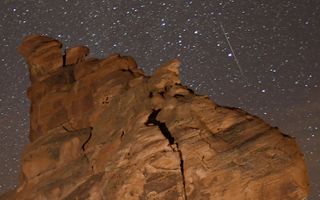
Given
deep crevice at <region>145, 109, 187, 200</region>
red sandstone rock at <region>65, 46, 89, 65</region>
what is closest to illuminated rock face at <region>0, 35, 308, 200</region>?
deep crevice at <region>145, 109, 187, 200</region>

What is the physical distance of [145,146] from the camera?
68.2 feet

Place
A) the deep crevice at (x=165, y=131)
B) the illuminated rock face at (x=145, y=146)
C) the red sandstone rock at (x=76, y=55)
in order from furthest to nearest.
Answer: the red sandstone rock at (x=76, y=55) → the deep crevice at (x=165, y=131) → the illuminated rock face at (x=145, y=146)

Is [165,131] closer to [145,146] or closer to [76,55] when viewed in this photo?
[145,146]

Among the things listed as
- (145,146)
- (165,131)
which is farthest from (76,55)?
(145,146)

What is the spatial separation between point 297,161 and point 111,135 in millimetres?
10092

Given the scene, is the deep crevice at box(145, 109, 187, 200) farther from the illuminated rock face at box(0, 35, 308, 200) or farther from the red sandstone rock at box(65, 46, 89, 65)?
the red sandstone rock at box(65, 46, 89, 65)

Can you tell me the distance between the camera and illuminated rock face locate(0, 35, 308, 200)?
1944 centimetres

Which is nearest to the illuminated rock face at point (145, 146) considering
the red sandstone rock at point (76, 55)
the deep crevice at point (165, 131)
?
the deep crevice at point (165, 131)

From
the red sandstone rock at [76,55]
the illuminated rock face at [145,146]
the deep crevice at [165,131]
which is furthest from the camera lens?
the red sandstone rock at [76,55]

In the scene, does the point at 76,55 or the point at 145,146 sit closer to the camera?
the point at 145,146

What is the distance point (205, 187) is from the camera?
64.1 feet

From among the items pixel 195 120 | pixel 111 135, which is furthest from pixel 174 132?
pixel 111 135

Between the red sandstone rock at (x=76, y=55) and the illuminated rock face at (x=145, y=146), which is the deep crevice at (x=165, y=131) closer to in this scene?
the illuminated rock face at (x=145, y=146)

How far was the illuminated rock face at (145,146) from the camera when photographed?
19.4m
